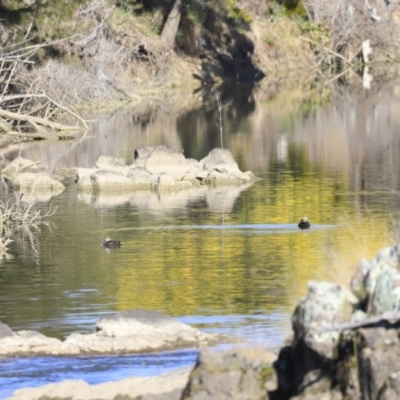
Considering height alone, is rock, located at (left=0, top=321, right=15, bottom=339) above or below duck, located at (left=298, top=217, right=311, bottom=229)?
below

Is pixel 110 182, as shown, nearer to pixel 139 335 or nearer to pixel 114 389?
pixel 139 335

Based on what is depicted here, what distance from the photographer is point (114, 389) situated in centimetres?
973

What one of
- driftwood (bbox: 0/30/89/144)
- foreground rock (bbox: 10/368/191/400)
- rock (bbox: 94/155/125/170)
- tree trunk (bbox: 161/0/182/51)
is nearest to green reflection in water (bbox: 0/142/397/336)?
foreground rock (bbox: 10/368/191/400)

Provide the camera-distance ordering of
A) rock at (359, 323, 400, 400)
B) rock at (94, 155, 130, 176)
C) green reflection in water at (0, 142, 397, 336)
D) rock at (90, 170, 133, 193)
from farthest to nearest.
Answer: rock at (94, 155, 130, 176) → rock at (90, 170, 133, 193) → green reflection in water at (0, 142, 397, 336) → rock at (359, 323, 400, 400)

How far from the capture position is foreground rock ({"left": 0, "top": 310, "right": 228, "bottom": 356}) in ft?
38.3

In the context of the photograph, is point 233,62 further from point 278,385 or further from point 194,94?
point 278,385

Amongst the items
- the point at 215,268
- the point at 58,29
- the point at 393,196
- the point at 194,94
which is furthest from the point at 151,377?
the point at 194,94

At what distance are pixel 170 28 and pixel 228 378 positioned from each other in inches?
2091

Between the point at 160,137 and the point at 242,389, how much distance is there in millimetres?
29523

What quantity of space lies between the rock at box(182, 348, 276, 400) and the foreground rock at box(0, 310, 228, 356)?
3.28 meters

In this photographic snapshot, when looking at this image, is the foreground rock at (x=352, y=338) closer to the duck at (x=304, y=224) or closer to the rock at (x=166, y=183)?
the duck at (x=304, y=224)

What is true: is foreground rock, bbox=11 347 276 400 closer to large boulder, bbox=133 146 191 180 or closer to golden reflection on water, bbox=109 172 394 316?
golden reflection on water, bbox=109 172 394 316

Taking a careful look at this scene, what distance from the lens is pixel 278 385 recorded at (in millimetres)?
8352

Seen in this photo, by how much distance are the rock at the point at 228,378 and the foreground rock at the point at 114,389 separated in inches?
25.4
